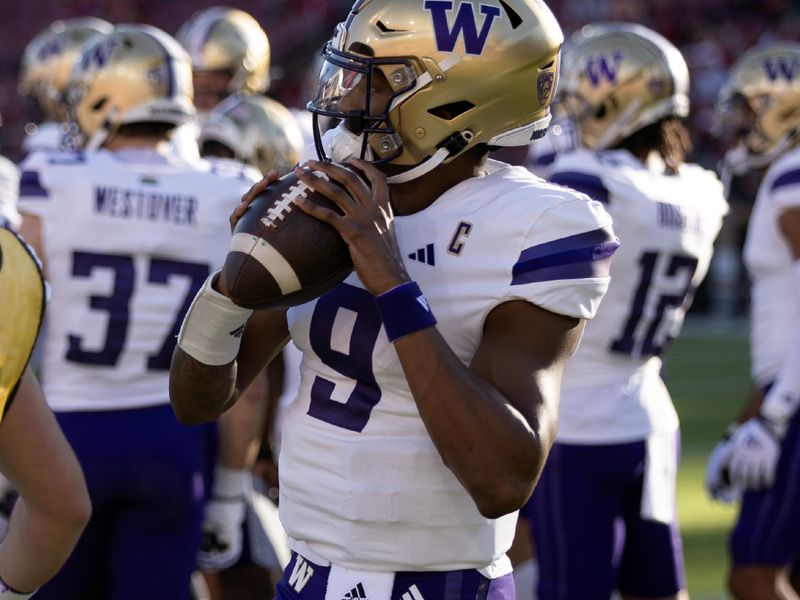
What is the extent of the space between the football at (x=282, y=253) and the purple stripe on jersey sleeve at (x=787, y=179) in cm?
245

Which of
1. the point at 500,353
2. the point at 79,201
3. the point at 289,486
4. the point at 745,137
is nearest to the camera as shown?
the point at 500,353

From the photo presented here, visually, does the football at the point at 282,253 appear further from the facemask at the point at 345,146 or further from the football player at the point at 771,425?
the football player at the point at 771,425

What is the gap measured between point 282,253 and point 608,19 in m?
14.8

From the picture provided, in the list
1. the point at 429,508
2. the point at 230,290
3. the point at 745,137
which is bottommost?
the point at 745,137

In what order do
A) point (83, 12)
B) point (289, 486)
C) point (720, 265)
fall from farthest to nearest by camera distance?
point (83, 12), point (720, 265), point (289, 486)

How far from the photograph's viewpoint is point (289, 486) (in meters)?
2.30

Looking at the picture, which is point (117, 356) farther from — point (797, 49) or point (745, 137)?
point (797, 49)

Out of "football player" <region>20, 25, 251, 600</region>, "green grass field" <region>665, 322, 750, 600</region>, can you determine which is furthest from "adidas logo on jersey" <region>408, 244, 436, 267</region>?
"green grass field" <region>665, 322, 750, 600</region>

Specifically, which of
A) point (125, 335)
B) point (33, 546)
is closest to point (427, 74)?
point (33, 546)

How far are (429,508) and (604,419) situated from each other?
170 cm

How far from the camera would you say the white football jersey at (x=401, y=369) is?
2.14m

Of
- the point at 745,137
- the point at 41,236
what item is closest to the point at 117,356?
the point at 41,236

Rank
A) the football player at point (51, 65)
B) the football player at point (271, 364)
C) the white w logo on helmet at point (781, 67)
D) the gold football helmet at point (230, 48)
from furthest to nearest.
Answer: the football player at point (51, 65), the gold football helmet at point (230, 48), the white w logo on helmet at point (781, 67), the football player at point (271, 364)

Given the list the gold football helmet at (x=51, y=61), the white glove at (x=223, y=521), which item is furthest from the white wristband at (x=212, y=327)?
the gold football helmet at (x=51, y=61)
